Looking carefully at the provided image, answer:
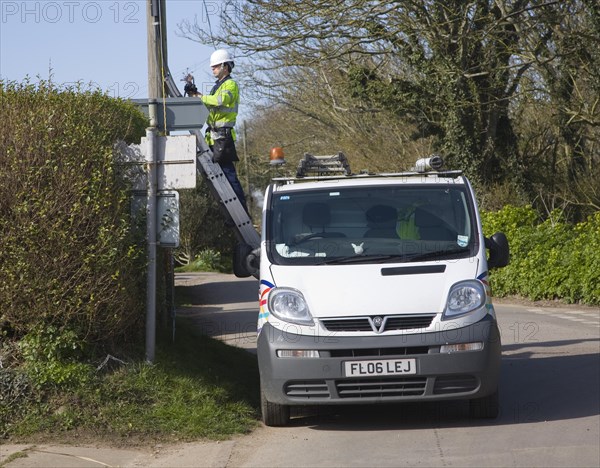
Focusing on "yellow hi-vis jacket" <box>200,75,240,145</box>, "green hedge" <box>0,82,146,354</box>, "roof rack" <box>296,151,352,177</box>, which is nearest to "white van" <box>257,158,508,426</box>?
"green hedge" <box>0,82,146,354</box>

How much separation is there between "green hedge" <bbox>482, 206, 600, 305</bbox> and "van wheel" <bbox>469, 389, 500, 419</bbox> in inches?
429

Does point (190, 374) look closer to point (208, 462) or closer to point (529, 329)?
point (208, 462)

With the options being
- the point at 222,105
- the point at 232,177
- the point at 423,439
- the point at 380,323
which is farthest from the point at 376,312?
the point at 222,105

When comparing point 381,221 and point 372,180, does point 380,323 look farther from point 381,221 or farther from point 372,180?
point 372,180

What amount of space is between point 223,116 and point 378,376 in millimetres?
4696

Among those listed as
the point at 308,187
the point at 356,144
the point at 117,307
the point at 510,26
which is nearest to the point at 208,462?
the point at 117,307

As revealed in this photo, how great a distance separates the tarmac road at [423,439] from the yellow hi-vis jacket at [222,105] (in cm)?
382

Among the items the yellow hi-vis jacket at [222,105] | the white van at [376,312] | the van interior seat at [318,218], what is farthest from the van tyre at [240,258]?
the yellow hi-vis jacket at [222,105]

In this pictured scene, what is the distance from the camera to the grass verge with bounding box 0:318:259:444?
8.24 meters

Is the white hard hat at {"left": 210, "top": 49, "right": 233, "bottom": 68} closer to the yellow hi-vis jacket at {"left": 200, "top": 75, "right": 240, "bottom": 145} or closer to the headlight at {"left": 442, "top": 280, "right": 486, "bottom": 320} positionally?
the yellow hi-vis jacket at {"left": 200, "top": 75, "right": 240, "bottom": 145}

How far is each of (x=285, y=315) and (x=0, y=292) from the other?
2309 mm

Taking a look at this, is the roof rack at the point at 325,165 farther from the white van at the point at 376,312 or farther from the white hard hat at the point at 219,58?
the white van at the point at 376,312

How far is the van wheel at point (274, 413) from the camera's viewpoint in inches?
345

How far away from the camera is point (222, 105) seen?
38.5 feet
